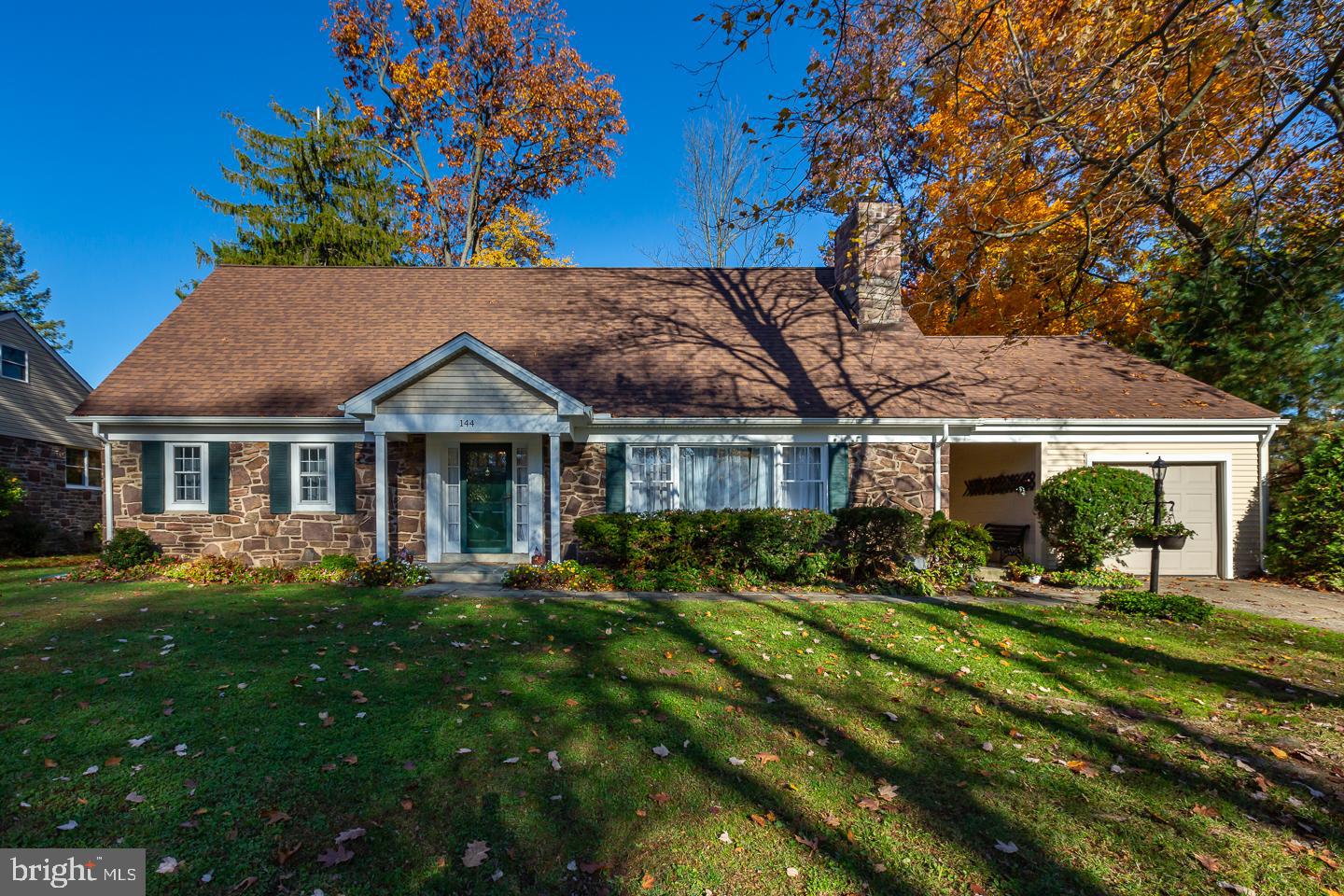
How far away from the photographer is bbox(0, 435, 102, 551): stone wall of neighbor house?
16.0 metres

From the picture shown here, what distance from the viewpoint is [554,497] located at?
10.1 m

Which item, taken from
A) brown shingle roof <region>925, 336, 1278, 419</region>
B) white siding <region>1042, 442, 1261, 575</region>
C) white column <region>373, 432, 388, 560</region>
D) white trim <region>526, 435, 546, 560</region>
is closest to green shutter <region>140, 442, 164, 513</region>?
white column <region>373, 432, 388, 560</region>

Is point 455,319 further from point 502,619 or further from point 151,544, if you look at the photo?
point 502,619

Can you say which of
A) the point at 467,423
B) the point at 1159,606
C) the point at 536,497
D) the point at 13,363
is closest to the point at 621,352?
the point at 536,497

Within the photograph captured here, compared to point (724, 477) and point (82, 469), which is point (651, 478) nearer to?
point (724, 477)

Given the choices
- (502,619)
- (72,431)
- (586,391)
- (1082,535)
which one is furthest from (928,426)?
(72,431)

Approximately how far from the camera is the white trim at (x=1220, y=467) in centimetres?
1151

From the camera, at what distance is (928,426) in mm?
11008

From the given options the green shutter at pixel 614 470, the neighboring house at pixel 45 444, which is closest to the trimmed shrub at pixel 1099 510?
the green shutter at pixel 614 470

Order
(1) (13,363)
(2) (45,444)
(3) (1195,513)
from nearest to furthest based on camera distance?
(3) (1195,513), (1) (13,363), (2) (45,444)

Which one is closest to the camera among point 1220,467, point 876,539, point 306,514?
point 876,539

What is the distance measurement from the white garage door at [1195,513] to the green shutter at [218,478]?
16.5 m

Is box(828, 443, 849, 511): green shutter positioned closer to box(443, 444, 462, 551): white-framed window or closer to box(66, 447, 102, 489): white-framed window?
box(443, 444, 462, 551): white-framed window

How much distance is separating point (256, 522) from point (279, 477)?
0.92m
